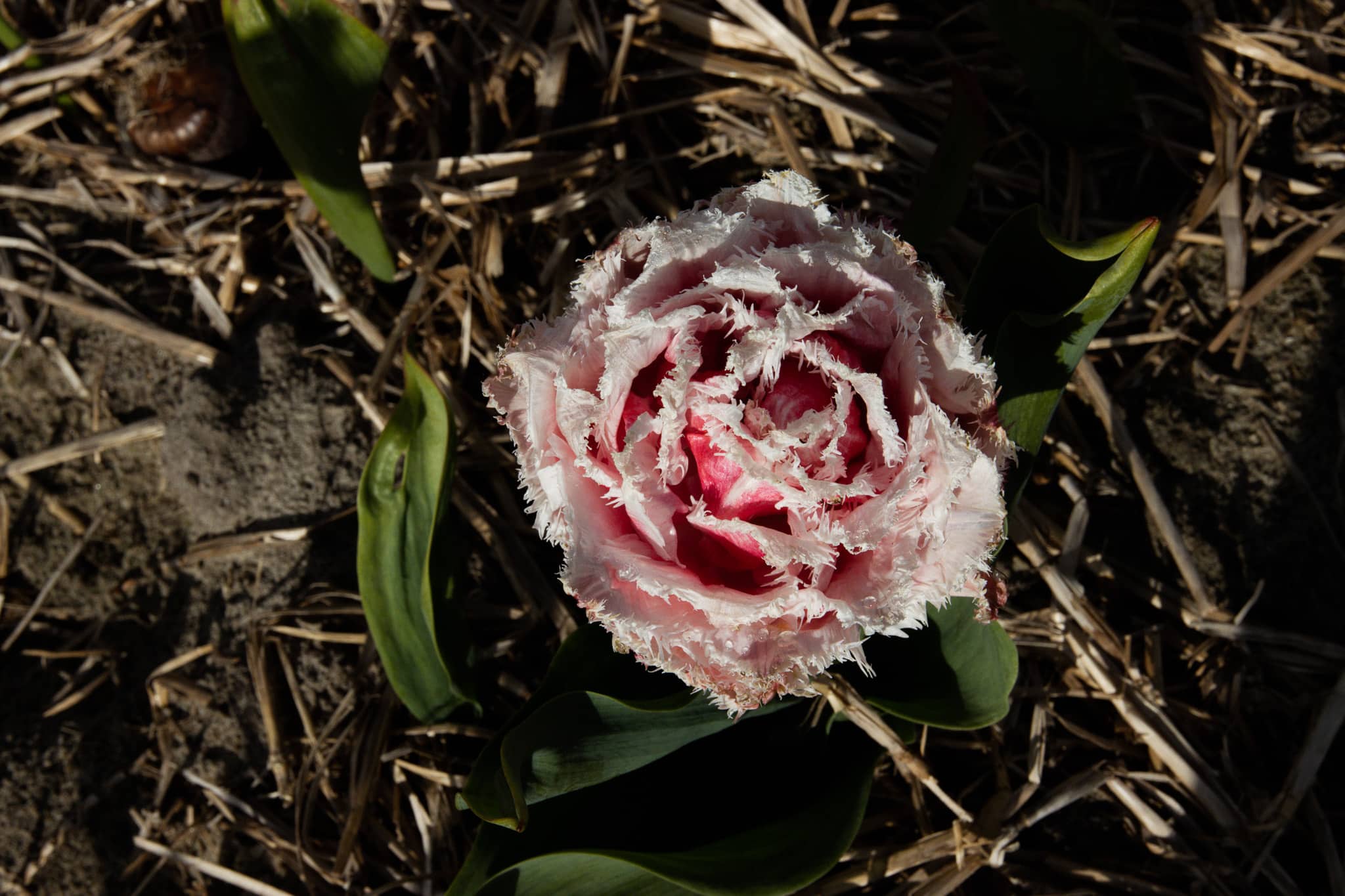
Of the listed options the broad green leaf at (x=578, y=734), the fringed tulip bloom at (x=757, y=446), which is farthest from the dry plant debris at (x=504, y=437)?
the fringed tulip bloom at (x=757, y=446)

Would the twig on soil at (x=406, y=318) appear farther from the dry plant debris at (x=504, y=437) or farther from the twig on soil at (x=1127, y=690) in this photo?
the twig on soil at (x=1127, y=690)

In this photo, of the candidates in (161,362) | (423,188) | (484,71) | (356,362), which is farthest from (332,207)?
(161,362)

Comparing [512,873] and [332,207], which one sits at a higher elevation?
[332,207]

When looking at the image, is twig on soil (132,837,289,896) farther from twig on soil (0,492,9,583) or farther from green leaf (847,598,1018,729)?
green leaf (847,598,1018,729)

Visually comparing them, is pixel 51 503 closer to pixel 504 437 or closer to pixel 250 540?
pixel 250 540

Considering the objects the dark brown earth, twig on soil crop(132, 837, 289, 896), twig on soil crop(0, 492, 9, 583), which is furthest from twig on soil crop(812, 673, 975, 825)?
twig on soil crop(0, 492, 9, 583)

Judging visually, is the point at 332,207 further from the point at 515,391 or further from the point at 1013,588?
the point at 1013,588

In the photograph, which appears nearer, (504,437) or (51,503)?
(504,437)

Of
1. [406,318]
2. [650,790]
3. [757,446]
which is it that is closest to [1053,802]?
[650,790]
